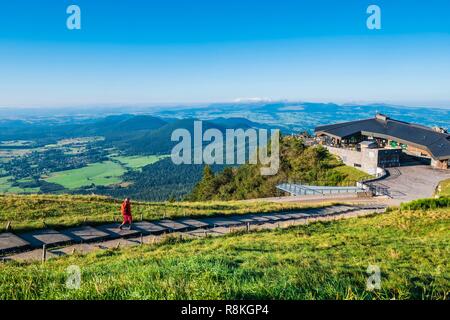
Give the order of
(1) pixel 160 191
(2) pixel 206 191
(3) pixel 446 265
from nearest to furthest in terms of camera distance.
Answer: (3) pixel 446 265, (2) pixel 206 191, (1) pixel 160 191

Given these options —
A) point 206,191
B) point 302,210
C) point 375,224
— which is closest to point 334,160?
point 206,191

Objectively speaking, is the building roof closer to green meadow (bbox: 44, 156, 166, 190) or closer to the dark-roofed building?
the dark-roofed building

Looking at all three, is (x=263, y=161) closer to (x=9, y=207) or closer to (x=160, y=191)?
(x=160, y=191)

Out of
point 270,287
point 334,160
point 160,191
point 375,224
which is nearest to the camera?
point 270,287

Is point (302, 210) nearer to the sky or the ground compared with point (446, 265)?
nearer to the ground

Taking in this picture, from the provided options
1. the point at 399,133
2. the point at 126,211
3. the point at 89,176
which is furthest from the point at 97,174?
the point at 126,211

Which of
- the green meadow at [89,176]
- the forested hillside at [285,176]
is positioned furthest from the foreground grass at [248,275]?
the green meadow at [89,176]
